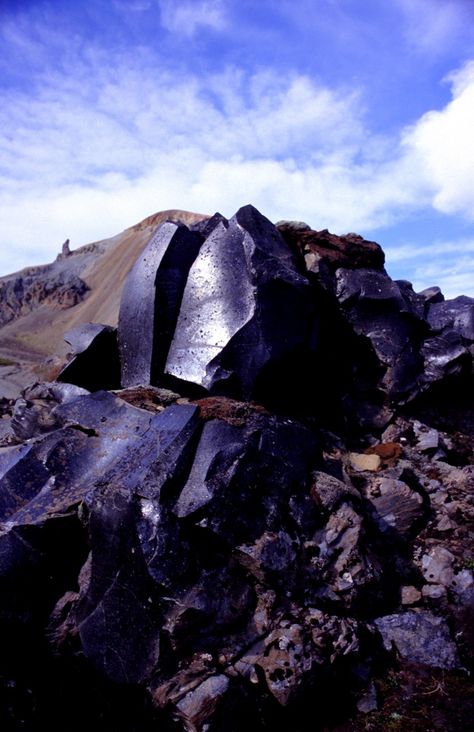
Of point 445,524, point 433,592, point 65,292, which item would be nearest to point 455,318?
point 445,524

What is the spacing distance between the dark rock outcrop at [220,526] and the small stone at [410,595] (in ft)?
0.04

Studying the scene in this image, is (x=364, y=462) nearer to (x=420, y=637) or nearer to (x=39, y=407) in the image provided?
(x=420, y=637)

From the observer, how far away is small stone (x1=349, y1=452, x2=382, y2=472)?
3.97 meters

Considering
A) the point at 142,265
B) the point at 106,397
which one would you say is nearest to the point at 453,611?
the point at 106,397

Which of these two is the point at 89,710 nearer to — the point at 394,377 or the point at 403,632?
the point at 403,632

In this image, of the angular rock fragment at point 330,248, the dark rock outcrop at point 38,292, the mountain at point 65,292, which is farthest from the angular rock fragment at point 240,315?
the dark rock outcrop at point 38,292

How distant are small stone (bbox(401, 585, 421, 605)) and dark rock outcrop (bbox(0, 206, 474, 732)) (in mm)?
11

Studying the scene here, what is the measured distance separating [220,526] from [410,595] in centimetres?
122

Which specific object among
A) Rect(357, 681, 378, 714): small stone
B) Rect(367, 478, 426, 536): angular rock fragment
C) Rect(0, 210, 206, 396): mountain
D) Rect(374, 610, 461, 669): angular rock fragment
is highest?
Rect(0, 210, 206, 396): mountain

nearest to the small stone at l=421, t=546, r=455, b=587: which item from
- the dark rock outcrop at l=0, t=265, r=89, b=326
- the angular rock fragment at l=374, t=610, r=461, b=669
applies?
the angular rock fragment at l=374, t=610, r=461, b=669

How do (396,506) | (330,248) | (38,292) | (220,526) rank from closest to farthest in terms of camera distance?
(220,526) < (396,506) < (330,248) < (38,292)

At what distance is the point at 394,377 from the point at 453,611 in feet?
6.41

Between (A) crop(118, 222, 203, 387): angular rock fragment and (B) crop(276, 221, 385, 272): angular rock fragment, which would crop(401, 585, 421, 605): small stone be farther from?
(B) crop(276, 221, 385, 272): angular rock fragment

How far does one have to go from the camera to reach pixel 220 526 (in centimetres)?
283
